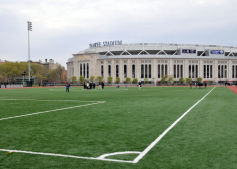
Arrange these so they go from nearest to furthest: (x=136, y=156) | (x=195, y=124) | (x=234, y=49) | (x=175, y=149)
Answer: (x=136, y=156) → (x=175, y=149) → (x=195, y=124) → (x=234, y=49)

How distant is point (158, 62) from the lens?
123875 mm

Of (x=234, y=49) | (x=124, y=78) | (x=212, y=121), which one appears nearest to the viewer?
(x=212, y=121)

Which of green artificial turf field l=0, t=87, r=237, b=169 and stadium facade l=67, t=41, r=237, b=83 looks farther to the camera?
stadium facade l=67, t=41, r=237, b=83

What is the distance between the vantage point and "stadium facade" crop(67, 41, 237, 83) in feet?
406

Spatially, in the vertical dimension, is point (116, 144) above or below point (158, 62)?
below

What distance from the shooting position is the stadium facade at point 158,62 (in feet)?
406

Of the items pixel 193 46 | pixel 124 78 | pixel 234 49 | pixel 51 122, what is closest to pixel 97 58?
pixel 124 78

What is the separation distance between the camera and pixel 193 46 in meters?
133

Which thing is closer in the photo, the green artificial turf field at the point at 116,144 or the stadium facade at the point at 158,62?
the green artificial turf field at the point at 116,144

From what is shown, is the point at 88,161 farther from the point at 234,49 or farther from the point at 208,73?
the point at 234,49

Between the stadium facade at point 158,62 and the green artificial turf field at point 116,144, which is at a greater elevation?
the stadium facade at point 158,62

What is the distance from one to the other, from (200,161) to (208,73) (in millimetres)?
130423

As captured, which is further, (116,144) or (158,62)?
(158,62)

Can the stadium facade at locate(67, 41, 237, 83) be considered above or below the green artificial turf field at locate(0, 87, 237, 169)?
above
